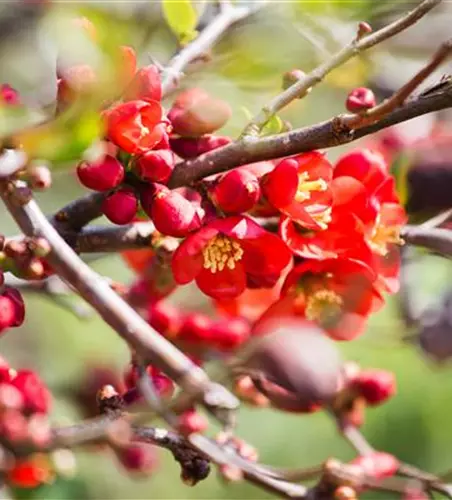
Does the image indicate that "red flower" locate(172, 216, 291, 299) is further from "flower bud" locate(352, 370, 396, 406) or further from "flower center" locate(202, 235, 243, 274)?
"flower bud" locate(352, 370, 396, 406)

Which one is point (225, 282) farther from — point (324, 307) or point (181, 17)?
point (181, 17)

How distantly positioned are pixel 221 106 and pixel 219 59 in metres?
0.22

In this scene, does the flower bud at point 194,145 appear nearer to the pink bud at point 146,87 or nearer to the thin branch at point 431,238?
the pink bud at point 146,87

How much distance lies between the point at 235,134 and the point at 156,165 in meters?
0.37

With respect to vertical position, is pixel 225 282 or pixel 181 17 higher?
pixel 181 17

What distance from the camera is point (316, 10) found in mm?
1366

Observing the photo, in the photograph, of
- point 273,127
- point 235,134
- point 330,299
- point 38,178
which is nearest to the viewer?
point 38,178

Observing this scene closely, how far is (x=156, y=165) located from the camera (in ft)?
3.25

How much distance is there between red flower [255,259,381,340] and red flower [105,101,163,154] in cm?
21

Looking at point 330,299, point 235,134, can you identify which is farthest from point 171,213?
point 235,134

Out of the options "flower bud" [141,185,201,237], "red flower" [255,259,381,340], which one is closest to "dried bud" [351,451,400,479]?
"red flower" [255,259,381,340]

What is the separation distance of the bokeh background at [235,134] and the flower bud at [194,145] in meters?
0.10

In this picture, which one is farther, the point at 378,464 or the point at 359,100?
the point at 378,464

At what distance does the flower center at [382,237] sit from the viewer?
3.67ft
